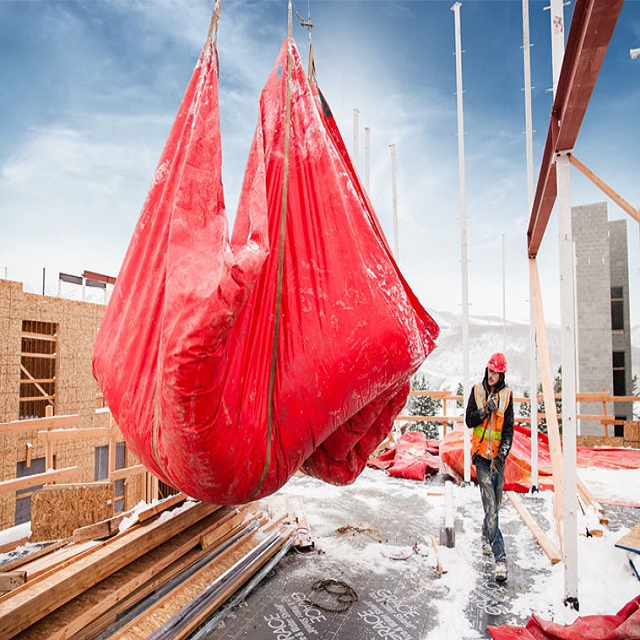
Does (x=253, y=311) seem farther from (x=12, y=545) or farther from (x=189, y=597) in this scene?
(x=12, y=545)

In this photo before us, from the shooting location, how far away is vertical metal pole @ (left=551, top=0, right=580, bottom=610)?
115 inches

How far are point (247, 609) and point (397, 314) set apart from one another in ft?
8.18

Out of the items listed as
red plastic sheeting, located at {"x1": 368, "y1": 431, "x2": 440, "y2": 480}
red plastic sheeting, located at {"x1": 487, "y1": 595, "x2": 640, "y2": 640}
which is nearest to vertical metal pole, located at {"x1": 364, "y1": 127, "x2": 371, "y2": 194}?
red plastic sheeting, located at {"x1": 368, "y1": 431, "x2": 440, "y2": 480}

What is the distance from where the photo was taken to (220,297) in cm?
123

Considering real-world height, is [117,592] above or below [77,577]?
below

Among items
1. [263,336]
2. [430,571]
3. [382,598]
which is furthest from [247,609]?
[263,336]

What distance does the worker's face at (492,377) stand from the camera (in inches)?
147

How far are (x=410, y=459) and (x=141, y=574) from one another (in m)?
5.09

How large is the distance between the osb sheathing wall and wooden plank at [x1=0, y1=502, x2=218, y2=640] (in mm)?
6784

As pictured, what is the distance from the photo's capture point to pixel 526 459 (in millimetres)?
6184

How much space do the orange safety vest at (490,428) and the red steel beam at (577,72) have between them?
1.66 m

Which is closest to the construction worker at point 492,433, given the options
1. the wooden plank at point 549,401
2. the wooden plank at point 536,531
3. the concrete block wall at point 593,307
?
the wooden plank at point 549,401

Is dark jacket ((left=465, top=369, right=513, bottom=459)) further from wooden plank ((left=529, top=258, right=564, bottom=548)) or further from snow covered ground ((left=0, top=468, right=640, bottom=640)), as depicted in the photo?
snow covered ground ((left=0, top=468, right=640, bottom=640))

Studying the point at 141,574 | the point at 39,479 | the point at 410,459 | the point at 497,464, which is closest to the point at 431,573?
the point at 497,464
